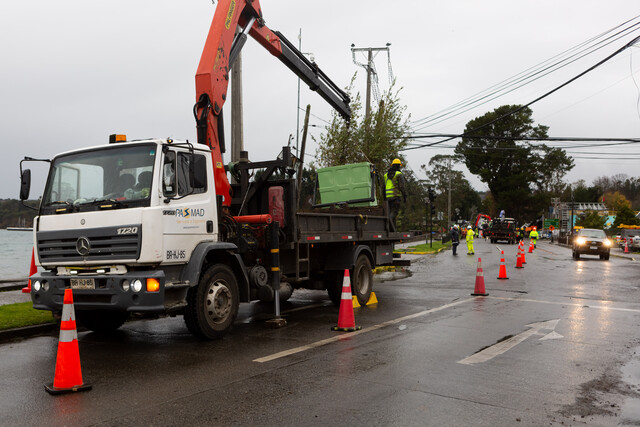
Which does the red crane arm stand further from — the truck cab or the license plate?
the license plate

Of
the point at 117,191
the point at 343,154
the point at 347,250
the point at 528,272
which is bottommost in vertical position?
the point at 528,272

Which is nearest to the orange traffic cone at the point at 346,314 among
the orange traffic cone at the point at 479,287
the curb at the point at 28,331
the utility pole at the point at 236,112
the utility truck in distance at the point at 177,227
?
the utility truck in distance at the point at 177,227

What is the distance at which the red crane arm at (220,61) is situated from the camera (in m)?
8.52

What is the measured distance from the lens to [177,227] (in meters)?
7.00

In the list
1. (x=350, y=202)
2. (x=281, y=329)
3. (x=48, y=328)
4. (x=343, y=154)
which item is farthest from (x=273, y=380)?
(x=343, y=154)

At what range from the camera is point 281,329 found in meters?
8.42

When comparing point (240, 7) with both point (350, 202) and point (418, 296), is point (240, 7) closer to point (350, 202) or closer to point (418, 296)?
point (350, 202)

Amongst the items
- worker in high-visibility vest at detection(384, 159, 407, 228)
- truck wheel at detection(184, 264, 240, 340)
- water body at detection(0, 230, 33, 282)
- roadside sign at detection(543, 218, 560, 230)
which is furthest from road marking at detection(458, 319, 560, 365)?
roadside sign at detection(543, 218, 560, 230)

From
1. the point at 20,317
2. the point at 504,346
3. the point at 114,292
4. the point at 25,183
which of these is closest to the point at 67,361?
the point at 114,292

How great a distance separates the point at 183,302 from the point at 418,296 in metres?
6.81

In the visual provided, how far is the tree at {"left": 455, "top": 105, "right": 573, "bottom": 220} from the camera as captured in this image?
→ 235 ft

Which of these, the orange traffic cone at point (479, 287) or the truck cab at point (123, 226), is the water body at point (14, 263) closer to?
the truck cab at point (123, 226)

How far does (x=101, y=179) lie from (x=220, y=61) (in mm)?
3044

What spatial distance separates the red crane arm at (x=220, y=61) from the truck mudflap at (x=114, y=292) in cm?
211
